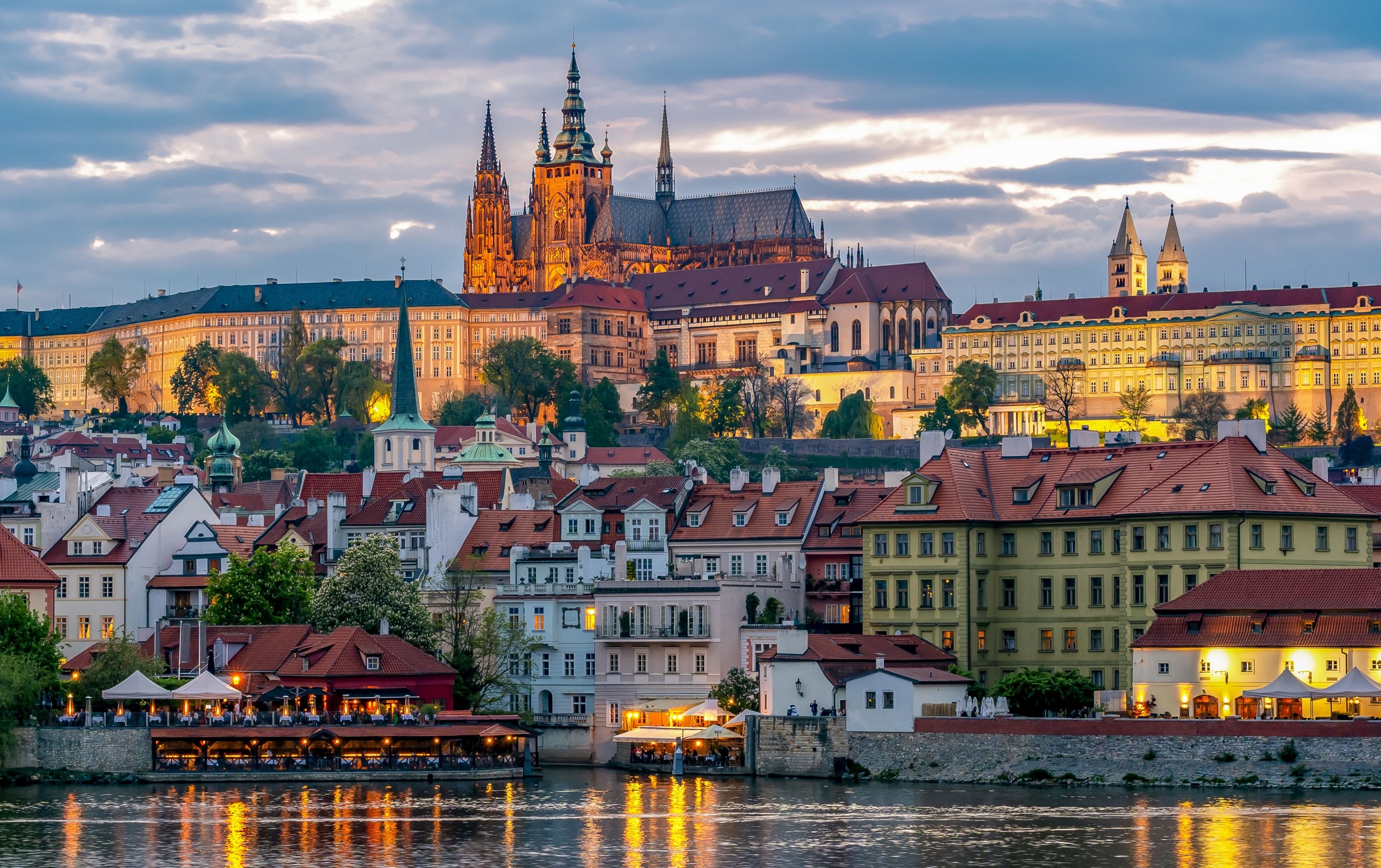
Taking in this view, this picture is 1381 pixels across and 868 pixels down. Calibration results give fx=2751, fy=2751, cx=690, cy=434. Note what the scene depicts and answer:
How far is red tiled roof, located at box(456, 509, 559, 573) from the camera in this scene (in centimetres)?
10056

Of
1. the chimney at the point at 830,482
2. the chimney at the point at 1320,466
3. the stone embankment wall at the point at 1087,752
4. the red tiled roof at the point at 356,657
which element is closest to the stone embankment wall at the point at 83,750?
the red tiled roof at the point at 356,657

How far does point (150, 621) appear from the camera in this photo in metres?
102

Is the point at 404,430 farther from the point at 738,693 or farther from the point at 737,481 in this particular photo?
the point at 738,693

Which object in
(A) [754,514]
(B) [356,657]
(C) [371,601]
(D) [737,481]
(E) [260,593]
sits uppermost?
(D) [737,481]

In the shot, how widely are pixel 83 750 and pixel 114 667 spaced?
14.3ft

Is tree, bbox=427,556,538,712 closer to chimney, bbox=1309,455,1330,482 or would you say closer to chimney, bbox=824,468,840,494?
chimney, bbox=824,468,840,494

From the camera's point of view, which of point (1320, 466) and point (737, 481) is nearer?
point (1320, 466)

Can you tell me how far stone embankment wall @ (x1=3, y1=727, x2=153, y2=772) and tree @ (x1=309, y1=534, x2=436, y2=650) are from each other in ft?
35.5

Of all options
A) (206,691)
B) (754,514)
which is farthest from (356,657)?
(754,514)

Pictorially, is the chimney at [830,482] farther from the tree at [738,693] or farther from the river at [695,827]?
the river at [695,827]

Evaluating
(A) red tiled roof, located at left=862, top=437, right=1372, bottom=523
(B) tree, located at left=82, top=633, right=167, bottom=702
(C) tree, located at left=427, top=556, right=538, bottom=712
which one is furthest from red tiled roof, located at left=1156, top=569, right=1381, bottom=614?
(B) tree, located at left=82, top=633, right=167, bottom=702

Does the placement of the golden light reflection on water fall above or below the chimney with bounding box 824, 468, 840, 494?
below

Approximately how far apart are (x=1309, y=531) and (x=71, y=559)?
45.1 metres

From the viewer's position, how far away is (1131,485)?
88938 millimetres
